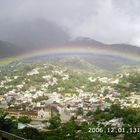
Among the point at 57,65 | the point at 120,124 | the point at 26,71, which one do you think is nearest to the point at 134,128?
the point at 120,124

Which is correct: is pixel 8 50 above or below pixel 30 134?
above

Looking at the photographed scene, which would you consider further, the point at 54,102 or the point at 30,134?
the point at 54,102

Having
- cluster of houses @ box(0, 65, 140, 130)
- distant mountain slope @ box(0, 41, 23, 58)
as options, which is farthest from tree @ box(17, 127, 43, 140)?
distant mountain slope @ box(0, 41, 23, 58)

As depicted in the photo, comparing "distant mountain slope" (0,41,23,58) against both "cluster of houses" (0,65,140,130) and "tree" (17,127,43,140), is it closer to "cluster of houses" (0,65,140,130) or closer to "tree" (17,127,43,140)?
"cluster of houses" (0,65,140,130)

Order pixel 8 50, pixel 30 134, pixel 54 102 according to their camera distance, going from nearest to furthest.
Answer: pixel 30 134 → pixel 54 102 → pixel 8 50

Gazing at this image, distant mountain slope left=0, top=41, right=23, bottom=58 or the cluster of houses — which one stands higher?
distant mountain slope left=0, top=41, right=23, bottom=58

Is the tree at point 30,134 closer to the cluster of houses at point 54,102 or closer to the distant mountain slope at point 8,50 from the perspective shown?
the cluster of houses at point 54,102

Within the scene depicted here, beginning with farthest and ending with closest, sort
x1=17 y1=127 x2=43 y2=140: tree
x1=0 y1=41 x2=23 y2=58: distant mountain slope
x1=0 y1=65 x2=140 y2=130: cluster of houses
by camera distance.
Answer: x1=0 y1=41 x2=23 y2=58: distant mountain slope, x1=0 y1=65 x2=140 y2=130: cluster of houses, x1=17 y1=127 x2=43 y2=140: tree

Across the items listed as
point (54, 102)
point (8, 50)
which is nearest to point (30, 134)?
point (54, 102)

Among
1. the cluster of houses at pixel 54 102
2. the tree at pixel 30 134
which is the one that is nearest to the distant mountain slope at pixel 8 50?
the cluster of houses at pixel 54 102

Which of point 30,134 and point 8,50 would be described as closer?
point 30,134

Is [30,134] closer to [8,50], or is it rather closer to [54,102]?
[54,102]

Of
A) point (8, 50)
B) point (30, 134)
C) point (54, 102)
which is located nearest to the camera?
point (30, 134)

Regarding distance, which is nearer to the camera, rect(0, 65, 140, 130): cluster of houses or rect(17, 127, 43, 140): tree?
rect(17, 127, 43, 140): tree
